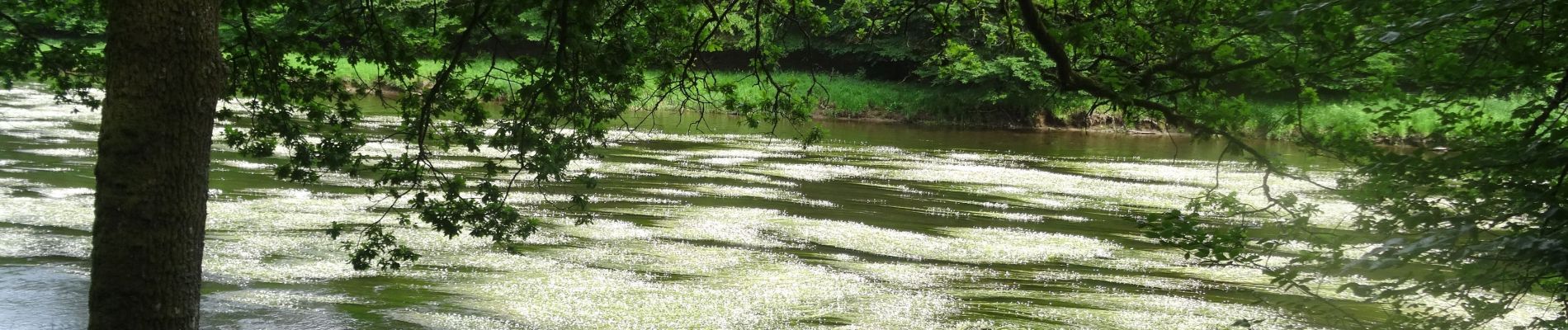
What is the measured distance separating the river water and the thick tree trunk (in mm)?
1823

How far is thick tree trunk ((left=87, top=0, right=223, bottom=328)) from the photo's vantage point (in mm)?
3443

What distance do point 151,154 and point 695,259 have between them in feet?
18.1

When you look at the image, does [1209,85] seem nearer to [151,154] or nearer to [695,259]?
[151,154]

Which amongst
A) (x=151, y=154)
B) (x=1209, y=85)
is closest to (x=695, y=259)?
(x=1209, y=85)

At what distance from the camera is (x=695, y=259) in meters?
8.82

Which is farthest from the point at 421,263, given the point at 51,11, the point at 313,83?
the point at 51,11

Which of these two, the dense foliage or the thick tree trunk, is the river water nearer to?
the dense foliage

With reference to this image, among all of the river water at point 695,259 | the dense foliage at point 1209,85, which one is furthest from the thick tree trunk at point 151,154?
the river water at point 695,259

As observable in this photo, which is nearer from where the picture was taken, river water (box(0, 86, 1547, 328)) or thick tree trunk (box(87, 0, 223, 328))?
thick tree trunk (box(87, 0, 223, 328))

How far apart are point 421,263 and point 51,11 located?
9.61 ft

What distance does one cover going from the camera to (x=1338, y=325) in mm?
6625

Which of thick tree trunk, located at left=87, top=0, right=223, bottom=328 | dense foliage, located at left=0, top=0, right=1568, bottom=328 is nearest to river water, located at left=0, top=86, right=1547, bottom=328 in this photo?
dense foliage, located at left=0, top=0, right=1568, bottom=328

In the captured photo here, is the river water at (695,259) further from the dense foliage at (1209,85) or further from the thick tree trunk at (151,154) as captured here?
the thick tree trunk at (151,154)

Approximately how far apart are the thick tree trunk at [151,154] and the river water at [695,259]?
1823 millimetres
